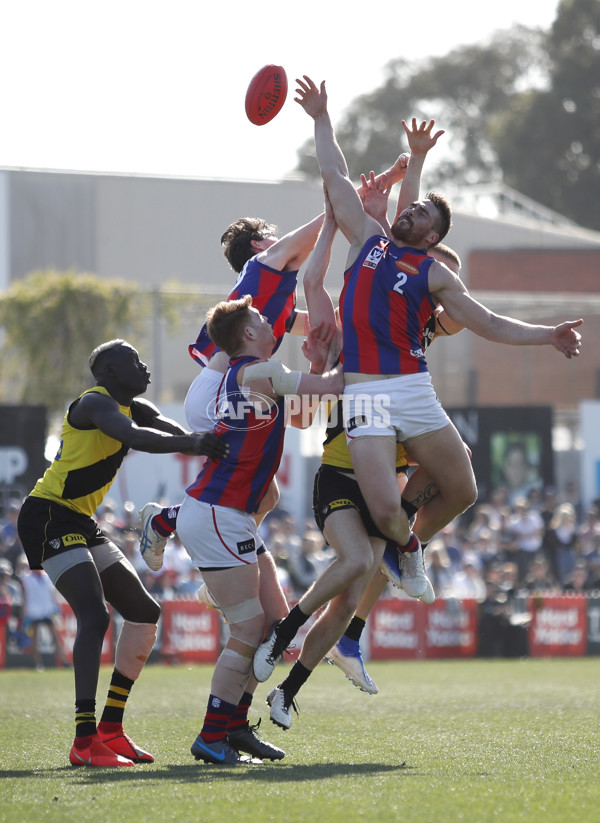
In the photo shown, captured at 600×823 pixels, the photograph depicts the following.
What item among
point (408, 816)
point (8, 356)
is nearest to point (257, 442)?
point (408, 816)

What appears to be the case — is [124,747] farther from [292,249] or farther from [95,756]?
[292,249]

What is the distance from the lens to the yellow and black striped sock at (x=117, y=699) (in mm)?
6445

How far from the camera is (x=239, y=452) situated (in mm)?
6043

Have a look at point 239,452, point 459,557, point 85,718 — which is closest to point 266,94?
point 239,452

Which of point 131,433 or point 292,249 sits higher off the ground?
point 292,249

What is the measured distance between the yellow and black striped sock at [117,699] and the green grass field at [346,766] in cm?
32

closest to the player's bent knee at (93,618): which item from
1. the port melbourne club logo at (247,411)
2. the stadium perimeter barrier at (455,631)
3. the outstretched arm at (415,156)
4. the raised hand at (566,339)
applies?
the port melbourne club logo at (247,411)

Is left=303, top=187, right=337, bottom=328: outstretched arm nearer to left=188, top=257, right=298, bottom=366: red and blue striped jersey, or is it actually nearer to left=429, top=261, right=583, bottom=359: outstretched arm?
left=188, top=257, right=298, bottom=366: red and blue striped jersey

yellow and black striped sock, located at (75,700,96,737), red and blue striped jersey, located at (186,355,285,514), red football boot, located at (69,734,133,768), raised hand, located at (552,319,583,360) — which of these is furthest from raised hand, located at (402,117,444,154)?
red football boot, located at (69,734,133,768)

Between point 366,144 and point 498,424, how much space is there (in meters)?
30.0

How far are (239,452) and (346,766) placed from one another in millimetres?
1580

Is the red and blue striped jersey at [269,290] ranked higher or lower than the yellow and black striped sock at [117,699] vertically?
higher

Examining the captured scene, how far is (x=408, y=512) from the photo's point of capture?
6.65 m

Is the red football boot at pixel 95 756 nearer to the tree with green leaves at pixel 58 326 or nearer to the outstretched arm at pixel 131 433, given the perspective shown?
the outstretched arm at pixel 131 433
